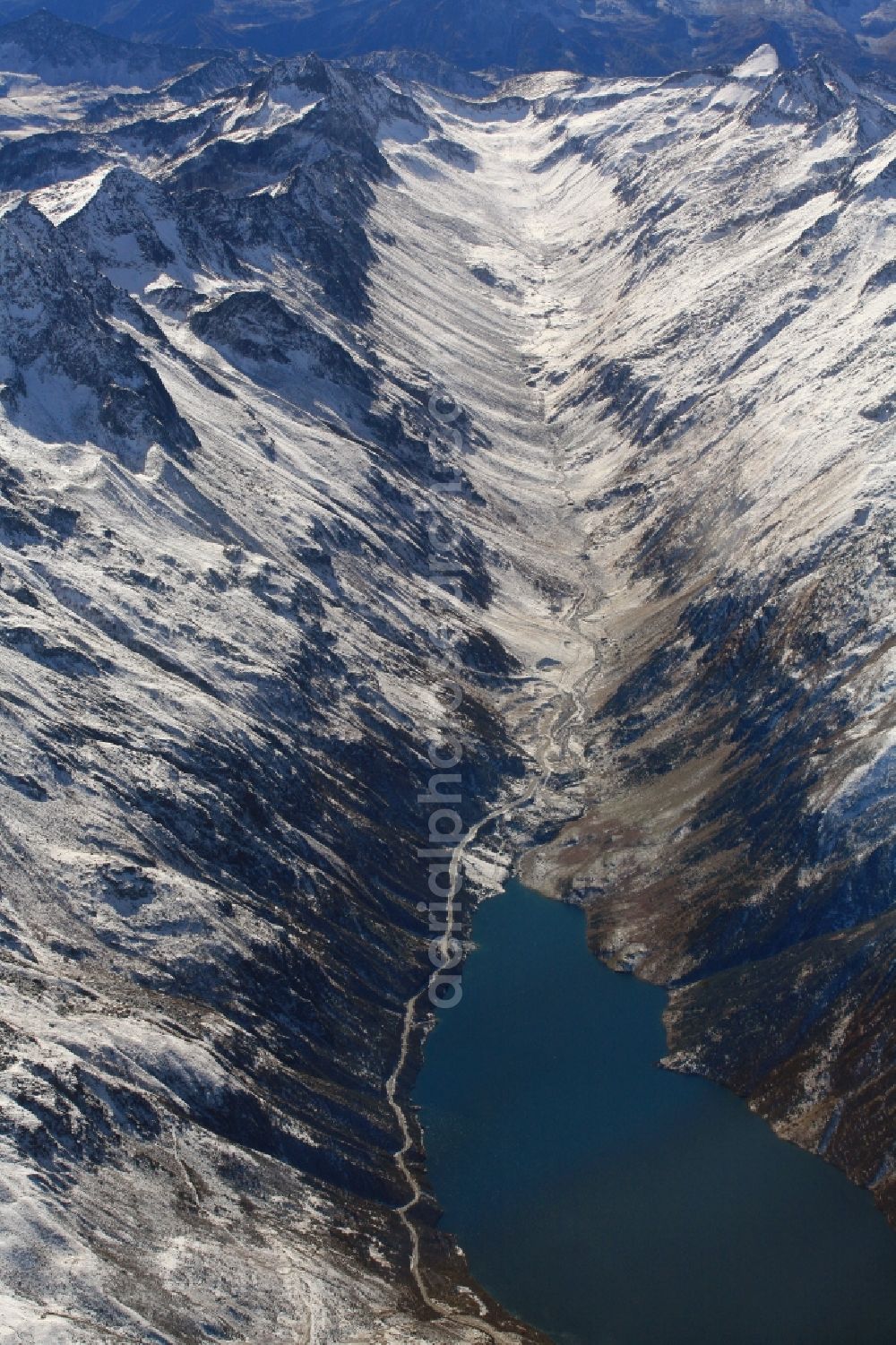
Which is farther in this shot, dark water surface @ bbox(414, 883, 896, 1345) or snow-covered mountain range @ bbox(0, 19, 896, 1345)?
dark water surface @ bbox(414, 883, 896, 1345)

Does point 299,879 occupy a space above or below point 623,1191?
below

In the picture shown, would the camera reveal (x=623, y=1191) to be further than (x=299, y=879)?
No

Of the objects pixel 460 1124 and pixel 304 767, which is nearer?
pixel 460 1124

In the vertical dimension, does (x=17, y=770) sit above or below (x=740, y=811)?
below

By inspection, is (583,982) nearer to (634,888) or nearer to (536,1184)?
(634,888)

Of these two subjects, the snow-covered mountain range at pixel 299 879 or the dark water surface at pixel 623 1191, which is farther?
the dark water surface at pixel 623 1191

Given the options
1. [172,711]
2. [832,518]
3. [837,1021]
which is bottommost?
[172,711]

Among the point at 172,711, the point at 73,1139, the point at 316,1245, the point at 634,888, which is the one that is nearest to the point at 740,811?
the point at 634,888

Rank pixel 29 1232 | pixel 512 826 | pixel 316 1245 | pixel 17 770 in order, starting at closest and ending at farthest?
pixel 29 1232 → pixel 316 1245 → pixel 17 770 → pixel 512 826
